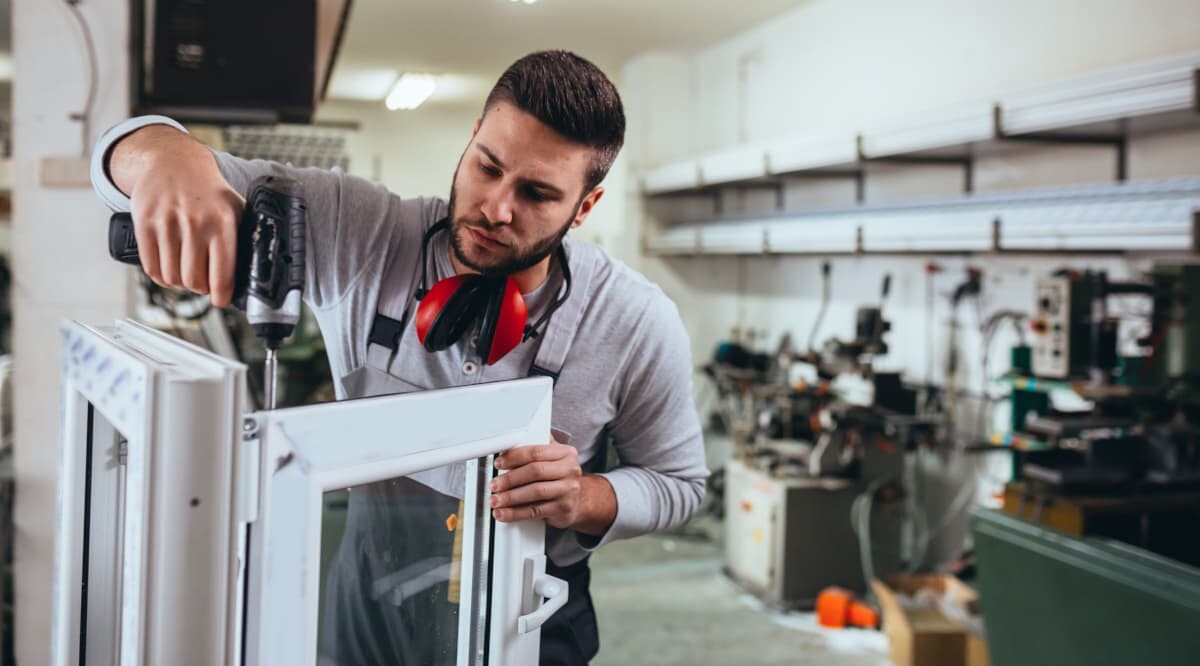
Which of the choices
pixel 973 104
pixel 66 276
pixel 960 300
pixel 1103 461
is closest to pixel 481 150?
pixel 66 276

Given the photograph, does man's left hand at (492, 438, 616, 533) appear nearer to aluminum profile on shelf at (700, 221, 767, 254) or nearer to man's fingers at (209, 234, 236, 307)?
man's fingers at (209, 234, 236, 307)

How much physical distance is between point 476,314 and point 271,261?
0.25 metres

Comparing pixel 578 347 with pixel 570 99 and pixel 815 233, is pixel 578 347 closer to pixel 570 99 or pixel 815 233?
pixel 570 99

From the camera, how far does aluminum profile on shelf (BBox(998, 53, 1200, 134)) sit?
2227 mm

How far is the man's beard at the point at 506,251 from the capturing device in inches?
40.3

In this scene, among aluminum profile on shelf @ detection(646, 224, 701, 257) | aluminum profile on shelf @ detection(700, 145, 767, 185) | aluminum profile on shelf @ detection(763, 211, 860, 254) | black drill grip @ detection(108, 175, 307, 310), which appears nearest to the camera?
black drill grip @ detection(108, 175, 307, 310)

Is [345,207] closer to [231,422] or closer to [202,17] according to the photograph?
[231,422]

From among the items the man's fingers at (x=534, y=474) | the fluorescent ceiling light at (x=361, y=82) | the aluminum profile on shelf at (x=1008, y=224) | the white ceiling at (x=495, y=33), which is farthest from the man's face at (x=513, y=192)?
the aluminum profile on shelf at (x=1008, y=224)

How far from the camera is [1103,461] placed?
2.42 metres

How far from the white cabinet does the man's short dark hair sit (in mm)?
266

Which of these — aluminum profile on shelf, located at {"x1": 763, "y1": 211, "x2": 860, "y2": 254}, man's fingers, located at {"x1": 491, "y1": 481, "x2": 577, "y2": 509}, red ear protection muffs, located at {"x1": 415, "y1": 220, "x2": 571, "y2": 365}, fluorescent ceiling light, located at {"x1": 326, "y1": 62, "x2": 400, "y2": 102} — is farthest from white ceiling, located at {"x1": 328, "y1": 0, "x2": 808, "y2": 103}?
aluminum profile on shelf, located at {"x1": 763, "y1": 211, "x2": 860, "y2": 254}

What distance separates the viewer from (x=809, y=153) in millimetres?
3701

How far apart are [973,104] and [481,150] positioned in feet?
7.90

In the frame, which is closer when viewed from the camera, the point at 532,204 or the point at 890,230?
the point at 532,204
